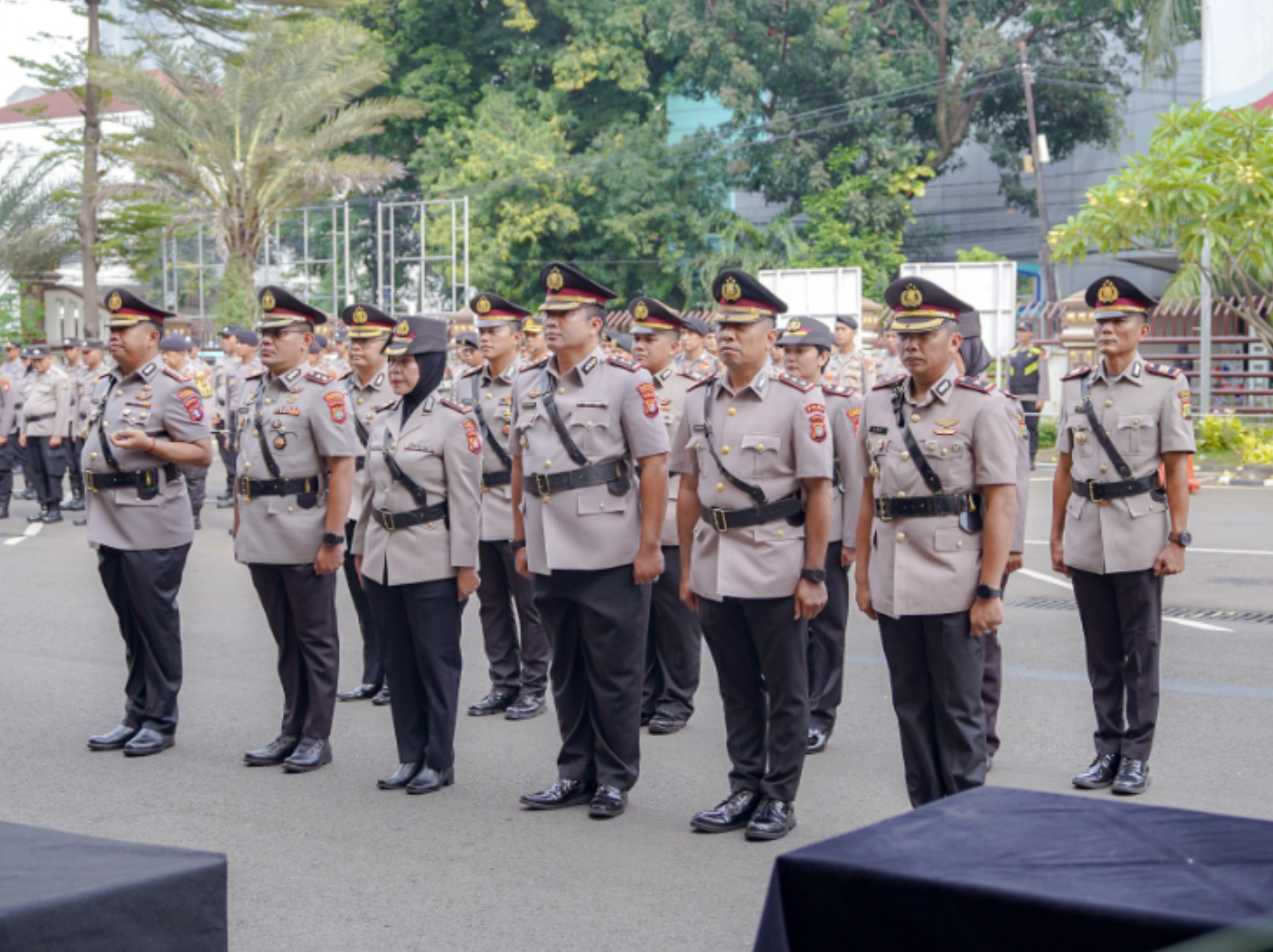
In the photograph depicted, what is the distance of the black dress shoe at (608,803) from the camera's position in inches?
222

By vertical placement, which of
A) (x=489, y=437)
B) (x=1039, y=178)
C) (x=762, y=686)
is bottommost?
(x=762, y=686)

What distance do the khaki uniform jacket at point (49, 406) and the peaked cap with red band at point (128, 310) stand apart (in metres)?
10.7

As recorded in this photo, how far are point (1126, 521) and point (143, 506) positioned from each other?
14.0ft

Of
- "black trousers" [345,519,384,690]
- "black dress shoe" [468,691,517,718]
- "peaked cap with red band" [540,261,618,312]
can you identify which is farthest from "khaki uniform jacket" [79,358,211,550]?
"peaked cap with red band" [540,261,618,312]

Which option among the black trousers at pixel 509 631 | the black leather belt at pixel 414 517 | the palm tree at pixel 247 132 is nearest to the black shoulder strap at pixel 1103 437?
the black leather belt at pixel 414 517

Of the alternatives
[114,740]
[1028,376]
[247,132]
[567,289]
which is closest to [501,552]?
[114,740]

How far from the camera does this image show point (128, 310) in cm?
685

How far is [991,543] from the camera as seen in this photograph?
497 cm

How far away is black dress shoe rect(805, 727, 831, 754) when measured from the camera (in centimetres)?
664

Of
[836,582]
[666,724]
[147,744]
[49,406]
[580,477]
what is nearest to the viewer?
[580,477]

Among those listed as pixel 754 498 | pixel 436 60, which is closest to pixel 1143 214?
pixel 754 498

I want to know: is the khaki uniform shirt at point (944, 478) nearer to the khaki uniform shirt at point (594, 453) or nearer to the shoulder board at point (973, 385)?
the shoulder board at point (973, 385)

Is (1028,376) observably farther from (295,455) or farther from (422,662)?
(422,662)

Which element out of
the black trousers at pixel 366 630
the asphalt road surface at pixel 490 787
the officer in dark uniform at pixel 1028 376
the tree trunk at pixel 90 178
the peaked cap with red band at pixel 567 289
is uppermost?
the tree trunk at pixel 90 178
